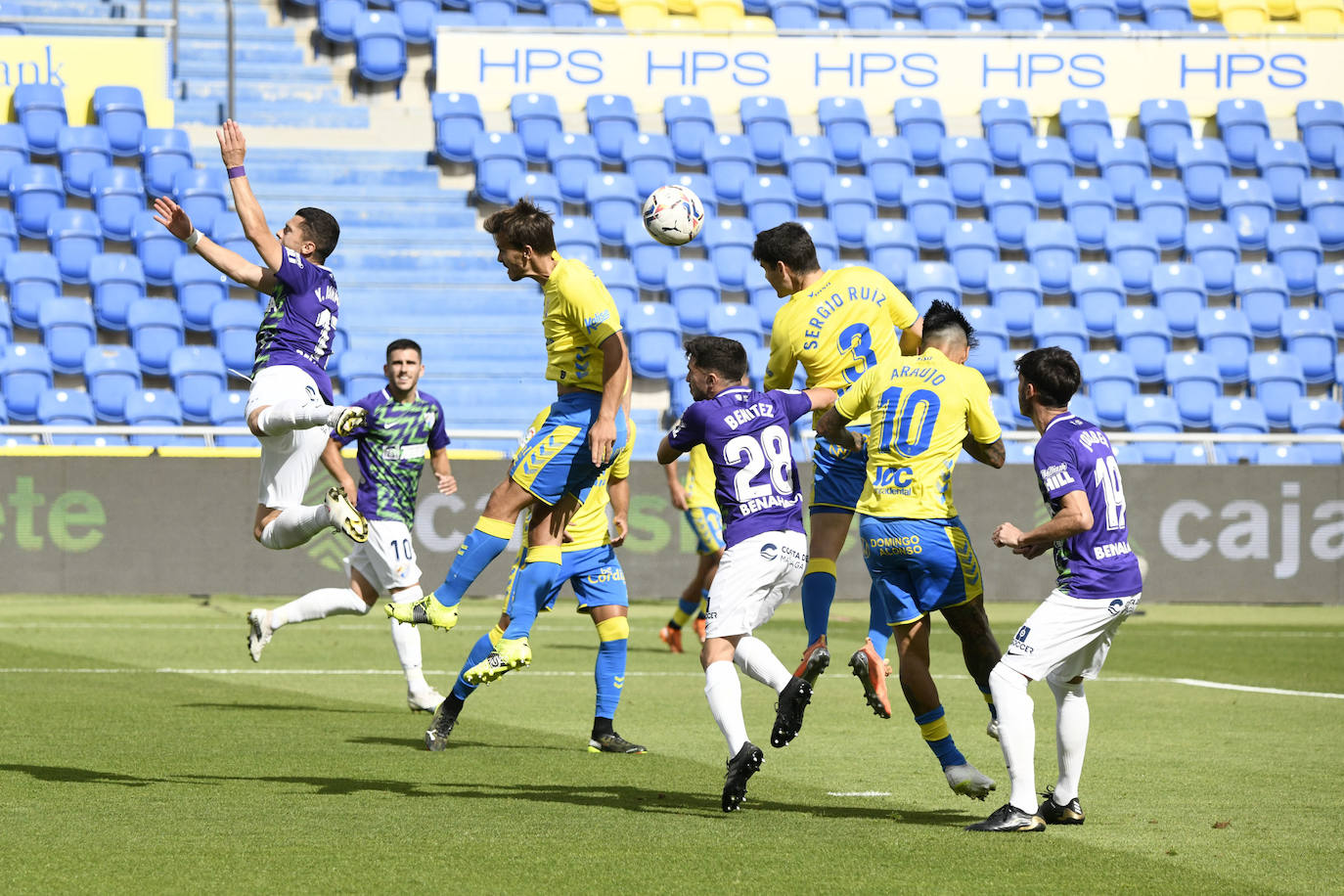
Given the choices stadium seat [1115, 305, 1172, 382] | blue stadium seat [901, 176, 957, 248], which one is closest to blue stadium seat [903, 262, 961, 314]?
blue stadium seat [901, 176, 957, 248]

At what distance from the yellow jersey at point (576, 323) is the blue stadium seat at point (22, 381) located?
1359 cm

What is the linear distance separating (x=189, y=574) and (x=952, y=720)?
10.4 m

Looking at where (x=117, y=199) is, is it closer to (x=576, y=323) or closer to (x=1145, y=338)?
(x=1145, y=338)

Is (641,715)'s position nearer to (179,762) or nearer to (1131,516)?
(179,762)

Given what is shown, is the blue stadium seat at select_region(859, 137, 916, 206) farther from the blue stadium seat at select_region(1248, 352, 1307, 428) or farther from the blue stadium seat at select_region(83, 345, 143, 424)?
the blue stadium seat at select_region(83, 345, 143, 424)

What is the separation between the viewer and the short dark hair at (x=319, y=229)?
8.45 metres

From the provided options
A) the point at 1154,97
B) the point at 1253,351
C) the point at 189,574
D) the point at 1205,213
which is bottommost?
the point at 189,574

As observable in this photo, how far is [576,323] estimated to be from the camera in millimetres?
7336

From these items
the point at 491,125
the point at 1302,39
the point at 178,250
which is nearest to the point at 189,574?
the point at 178,250

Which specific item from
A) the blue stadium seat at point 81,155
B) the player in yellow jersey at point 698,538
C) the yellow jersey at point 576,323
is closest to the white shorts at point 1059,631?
the yellow jersey at point 576,323

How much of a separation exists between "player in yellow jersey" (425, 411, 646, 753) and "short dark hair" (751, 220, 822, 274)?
1.40m

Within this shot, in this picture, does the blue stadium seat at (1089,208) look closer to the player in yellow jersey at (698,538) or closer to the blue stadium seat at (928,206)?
the blue stadium seat at (928,206)

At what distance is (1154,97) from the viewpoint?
2495 cm

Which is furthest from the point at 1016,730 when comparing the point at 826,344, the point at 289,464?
the point at 289,464
